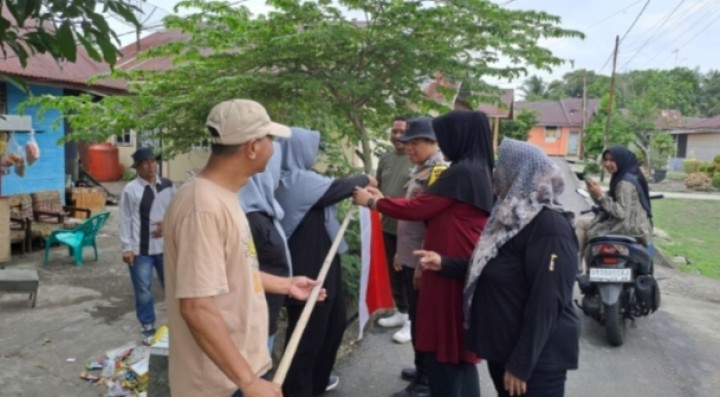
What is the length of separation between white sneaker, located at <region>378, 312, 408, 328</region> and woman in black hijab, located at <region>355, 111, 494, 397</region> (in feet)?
7.44

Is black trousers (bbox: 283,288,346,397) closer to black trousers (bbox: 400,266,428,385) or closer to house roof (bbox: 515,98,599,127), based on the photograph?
black trousers (bbox: 400,266,428,385)

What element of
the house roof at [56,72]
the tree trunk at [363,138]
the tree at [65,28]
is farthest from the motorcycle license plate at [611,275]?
the house roof at [56,72]

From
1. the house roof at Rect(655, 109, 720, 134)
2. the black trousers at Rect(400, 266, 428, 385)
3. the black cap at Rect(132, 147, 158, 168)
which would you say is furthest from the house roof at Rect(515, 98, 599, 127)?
the black trousers at Rect(400, 266, 428, 385)

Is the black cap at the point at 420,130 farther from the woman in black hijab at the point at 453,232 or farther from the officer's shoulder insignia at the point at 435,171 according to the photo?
the woman in black hijab at the point at 453,232

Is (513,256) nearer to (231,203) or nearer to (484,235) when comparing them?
(484,235)

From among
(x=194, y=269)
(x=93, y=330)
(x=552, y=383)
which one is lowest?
(x=93, y=330)

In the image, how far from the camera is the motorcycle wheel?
5.09 meters

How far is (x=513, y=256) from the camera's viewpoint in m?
2.50

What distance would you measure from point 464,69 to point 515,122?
116 feet

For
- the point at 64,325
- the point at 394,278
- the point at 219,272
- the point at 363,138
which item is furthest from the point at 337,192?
the point at 64,325

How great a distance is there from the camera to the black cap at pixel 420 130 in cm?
393

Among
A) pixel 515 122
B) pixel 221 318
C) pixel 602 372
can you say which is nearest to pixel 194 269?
pixel 221 318

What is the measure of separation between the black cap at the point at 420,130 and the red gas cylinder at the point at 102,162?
16.1m

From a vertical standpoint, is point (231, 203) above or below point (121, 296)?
above
